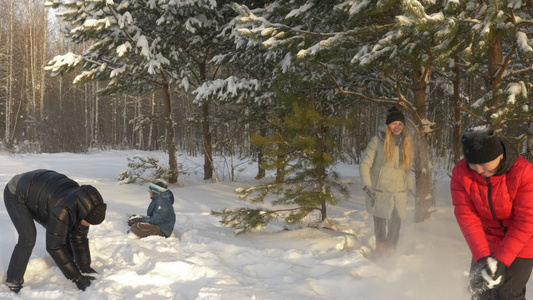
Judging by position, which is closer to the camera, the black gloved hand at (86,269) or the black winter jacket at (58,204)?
the black winter jacket at (58,204)

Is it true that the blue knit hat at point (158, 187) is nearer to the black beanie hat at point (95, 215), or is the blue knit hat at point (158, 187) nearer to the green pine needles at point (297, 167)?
the green pine needles at point (297, 167)

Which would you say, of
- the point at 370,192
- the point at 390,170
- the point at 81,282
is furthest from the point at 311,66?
the point at 81,282

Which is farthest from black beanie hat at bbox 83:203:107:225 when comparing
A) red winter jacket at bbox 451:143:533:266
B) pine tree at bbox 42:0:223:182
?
pine tree at bbox 42:0:223:182

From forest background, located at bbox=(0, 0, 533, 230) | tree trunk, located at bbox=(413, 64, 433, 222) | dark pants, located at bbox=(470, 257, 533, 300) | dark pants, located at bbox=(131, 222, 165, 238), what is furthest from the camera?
tree trunk, located at bbox=(413, 64, 433, 222)

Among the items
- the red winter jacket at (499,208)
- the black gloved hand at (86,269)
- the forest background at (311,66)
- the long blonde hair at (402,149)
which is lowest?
the black gloved hand at (86,269)

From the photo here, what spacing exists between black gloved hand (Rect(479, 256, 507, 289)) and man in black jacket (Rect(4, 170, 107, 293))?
323cm

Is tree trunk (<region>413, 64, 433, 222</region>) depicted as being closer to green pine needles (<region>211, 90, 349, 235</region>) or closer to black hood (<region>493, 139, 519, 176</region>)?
green pine needles (<region>211, 90, 349, 235</region>)

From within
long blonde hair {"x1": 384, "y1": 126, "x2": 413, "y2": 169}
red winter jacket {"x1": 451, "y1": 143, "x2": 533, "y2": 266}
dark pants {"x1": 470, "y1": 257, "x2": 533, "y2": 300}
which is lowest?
dark pants {"x1": 470, "y1": 257, "x2": 533, "y2": 300}

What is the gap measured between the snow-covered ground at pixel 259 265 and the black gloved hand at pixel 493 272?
1368 millimetres

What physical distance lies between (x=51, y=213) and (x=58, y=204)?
98 mm

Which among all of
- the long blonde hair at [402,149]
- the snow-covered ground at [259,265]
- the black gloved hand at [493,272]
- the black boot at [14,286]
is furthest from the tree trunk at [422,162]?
the black boot at [14,286]

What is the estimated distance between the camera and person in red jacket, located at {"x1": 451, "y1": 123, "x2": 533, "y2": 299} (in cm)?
231

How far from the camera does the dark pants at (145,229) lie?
5777mm

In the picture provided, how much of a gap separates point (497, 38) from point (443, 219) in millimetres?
3308
